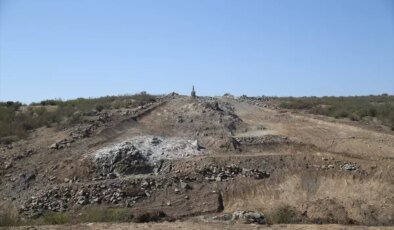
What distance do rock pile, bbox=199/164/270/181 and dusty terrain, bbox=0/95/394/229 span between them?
0.13ft

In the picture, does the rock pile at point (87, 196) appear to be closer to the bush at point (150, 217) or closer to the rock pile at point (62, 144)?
the bush at point (150, 217)

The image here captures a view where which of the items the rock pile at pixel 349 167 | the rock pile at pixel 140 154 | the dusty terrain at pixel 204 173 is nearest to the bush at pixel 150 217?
the dusty terrain at pixel 204 173

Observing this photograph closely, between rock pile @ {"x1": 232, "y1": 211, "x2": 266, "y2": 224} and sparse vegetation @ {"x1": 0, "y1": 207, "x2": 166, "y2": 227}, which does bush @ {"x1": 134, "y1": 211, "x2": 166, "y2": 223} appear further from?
rock pile @ {"x1": 232, "y1": 211, "x2": 266, "y2": 224}

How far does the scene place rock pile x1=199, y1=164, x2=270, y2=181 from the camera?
19359mm

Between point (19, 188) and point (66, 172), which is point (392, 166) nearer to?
point (66, 172)

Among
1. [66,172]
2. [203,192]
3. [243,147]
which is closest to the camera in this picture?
[203,192]

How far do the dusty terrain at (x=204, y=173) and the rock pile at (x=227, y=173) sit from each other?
4cm

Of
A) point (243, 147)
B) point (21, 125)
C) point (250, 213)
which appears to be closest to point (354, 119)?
point (243, 147)

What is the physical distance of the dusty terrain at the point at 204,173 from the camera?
55.1 ft

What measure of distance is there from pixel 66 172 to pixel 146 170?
3.08m

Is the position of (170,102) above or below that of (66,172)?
above

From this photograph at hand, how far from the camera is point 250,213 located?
15.3 meters

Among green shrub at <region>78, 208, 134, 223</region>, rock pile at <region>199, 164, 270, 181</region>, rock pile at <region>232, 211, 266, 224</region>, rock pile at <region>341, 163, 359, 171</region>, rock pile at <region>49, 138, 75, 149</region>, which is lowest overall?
rock pile at <region>232, 211, 266, 224</region>

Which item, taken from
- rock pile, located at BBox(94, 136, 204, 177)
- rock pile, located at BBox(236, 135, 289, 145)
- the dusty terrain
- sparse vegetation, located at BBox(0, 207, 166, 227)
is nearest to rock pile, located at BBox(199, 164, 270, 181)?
the dusty terrain
